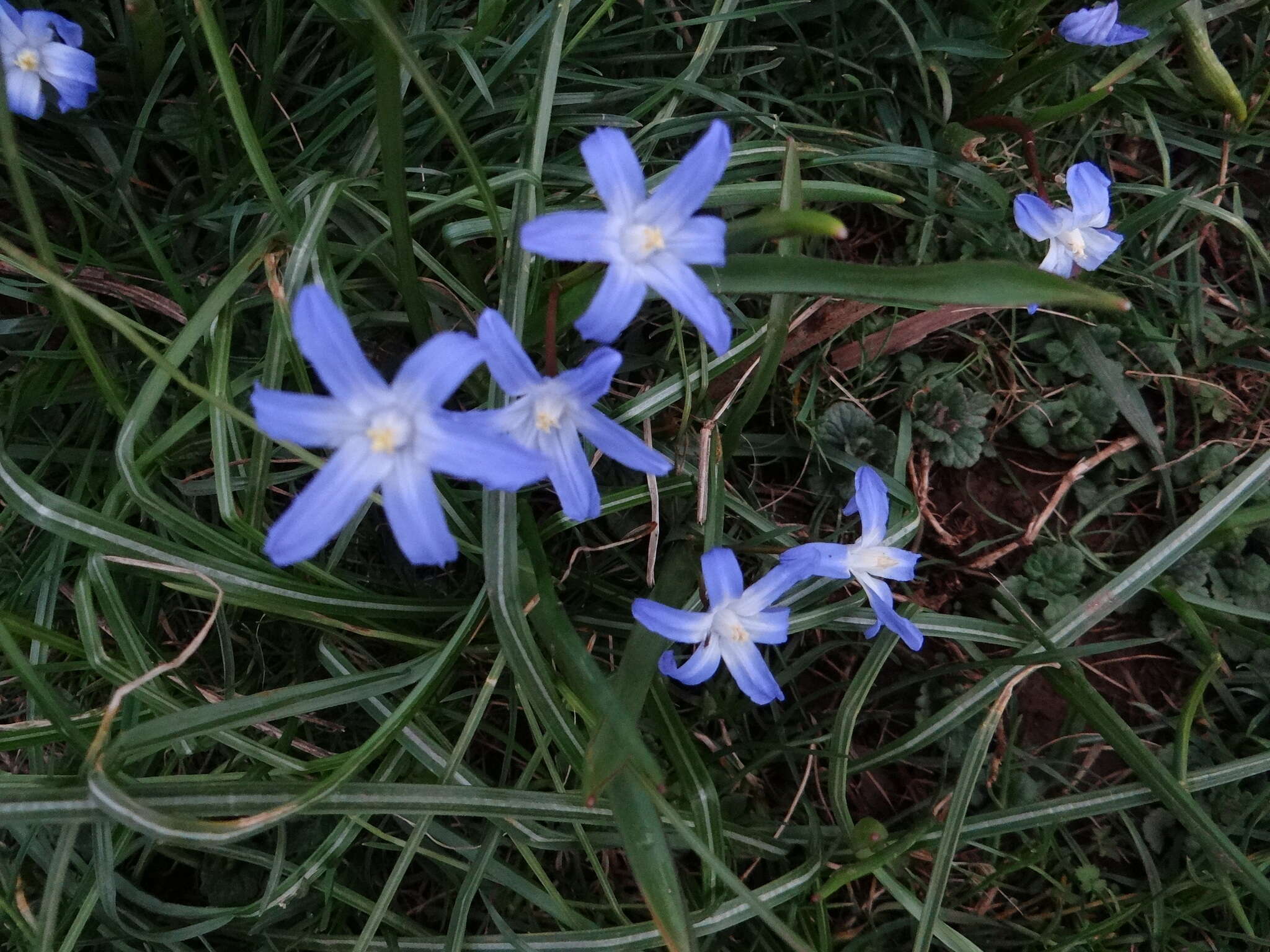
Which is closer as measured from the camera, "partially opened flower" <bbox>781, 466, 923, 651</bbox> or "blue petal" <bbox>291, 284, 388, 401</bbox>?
"blue petal" <bbox>291, 284, 388, 401</bbox>

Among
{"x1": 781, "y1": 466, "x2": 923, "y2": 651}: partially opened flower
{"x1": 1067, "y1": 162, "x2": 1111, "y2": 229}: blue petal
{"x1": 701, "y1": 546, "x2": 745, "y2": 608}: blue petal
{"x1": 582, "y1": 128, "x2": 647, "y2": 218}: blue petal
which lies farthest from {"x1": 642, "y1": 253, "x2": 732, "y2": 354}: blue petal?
{"x1": 1067, "y1": 162, "x2": 1111, "y2": 229}: blue petal

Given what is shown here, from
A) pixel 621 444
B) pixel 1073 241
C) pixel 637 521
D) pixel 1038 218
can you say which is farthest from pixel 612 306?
pixel 1073 241

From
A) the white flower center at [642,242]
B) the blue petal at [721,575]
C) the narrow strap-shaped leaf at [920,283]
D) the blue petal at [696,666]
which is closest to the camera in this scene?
the narrow strap-shaped leaf at [920,283]

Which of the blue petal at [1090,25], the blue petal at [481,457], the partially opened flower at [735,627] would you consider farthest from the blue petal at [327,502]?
the blue petal at [1090,25]

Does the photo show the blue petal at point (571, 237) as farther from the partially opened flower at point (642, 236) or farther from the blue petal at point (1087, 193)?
the blue petal at point (1087, 193)

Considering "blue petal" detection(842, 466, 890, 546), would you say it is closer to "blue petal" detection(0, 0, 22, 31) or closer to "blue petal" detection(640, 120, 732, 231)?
"blue petal" detection(640, 120, 732, 231)

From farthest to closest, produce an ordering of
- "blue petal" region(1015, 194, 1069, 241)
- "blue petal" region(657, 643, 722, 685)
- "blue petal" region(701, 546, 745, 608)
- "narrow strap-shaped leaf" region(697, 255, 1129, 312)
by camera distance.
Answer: "blue petal" region(1015, 194, 1069, 241)
"blue petal" region(657, 643, 722, 685)
"blue petal" region(701, 546, 745, 608)
"narrow strap-shaped leaf" region(697, 255, 1129, 312)
